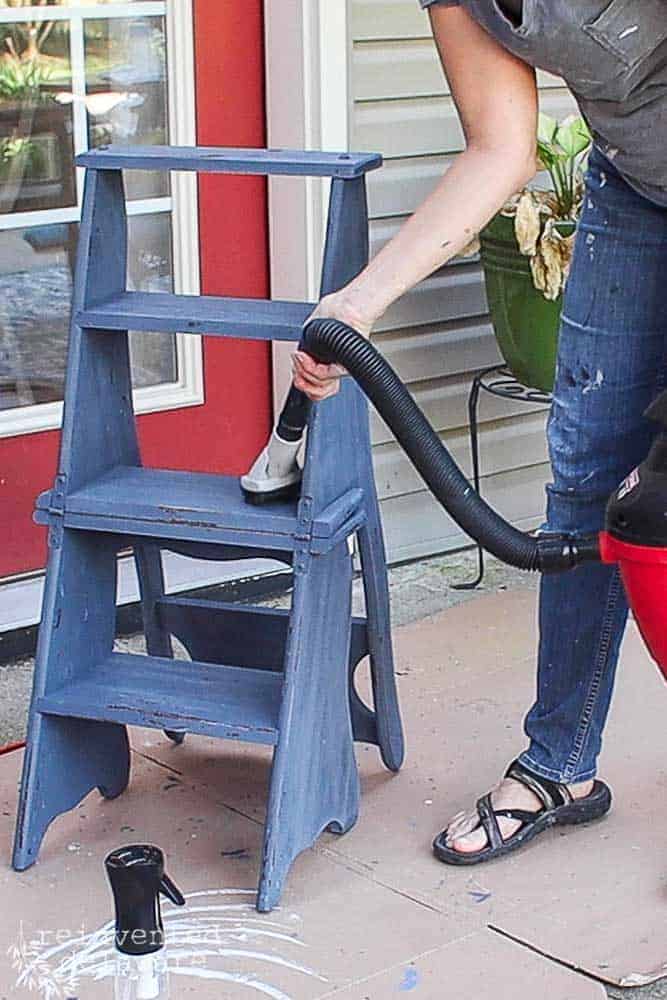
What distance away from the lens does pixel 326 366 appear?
2309 mm

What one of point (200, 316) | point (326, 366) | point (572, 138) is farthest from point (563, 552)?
point (572, 138)

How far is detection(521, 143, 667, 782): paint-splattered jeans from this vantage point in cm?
264

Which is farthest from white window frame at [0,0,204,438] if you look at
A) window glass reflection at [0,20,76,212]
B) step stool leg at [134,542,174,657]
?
step stool leg at [134,542,174,657]

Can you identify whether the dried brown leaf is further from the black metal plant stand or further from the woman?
the woman

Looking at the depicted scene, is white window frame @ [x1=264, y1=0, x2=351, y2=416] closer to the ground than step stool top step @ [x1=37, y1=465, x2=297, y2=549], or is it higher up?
higher up

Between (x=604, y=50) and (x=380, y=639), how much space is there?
3.86 feet

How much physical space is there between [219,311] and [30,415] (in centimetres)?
103

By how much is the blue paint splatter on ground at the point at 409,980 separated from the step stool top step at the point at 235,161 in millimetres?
1163

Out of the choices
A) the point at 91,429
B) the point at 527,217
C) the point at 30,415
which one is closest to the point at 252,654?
the point at 91,429

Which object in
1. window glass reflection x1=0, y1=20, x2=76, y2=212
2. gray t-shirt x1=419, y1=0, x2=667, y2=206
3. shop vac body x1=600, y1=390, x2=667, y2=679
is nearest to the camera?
shop vac body x1=600, y1=390, x2=667, y2=679

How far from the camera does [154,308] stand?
9.00 ft

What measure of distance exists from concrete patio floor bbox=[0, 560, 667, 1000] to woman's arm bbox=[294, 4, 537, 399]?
2.71 feet

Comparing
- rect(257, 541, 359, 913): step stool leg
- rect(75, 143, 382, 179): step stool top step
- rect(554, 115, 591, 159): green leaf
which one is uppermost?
rect(75, 143, 382, 179): step stool top step

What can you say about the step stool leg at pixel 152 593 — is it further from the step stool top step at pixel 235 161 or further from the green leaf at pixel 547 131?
the green leaf at pixel 547 131
